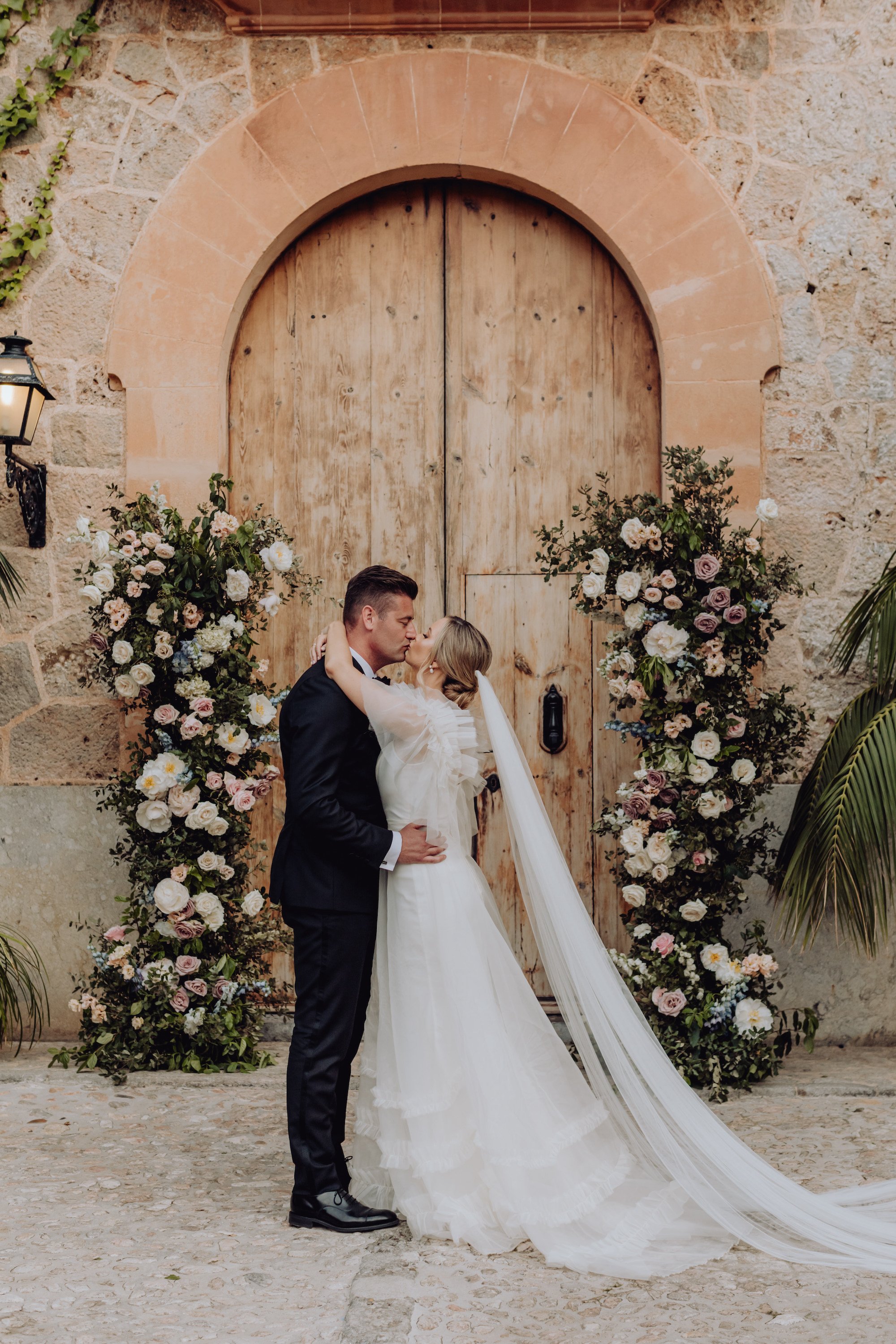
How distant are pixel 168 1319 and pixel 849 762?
108 inches

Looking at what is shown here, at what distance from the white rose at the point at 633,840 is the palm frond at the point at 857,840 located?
543 mm

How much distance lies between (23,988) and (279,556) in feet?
6.71

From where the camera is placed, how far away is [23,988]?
4.76 m

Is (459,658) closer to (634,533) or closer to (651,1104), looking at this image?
(634,533)

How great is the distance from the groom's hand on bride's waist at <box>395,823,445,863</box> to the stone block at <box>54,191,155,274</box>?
301 cm

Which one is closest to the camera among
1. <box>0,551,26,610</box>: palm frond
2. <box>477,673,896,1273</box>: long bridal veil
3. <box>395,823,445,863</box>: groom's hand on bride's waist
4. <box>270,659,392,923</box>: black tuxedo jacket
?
<box>477,673,896,1273</box>: long bridal veil

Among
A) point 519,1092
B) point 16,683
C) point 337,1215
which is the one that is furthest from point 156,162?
point 337,1215

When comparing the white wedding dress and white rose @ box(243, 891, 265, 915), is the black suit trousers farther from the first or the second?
white rose @ box(243, 891, 265, 915)

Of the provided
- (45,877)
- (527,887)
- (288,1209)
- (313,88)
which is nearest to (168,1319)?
(288,1209)

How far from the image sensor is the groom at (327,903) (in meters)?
3.14

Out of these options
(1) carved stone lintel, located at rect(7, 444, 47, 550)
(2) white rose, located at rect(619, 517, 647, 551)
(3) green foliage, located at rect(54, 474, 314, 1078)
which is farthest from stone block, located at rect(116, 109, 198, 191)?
(2) white rose, located at rect(619, 517, 647, 551)

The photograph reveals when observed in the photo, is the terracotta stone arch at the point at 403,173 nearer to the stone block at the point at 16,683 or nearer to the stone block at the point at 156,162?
the stone block at the point at 156,162

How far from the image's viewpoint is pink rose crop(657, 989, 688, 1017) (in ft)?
14.0

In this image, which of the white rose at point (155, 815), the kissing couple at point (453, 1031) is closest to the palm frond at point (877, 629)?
the kissing couple at point (453, 1031)
